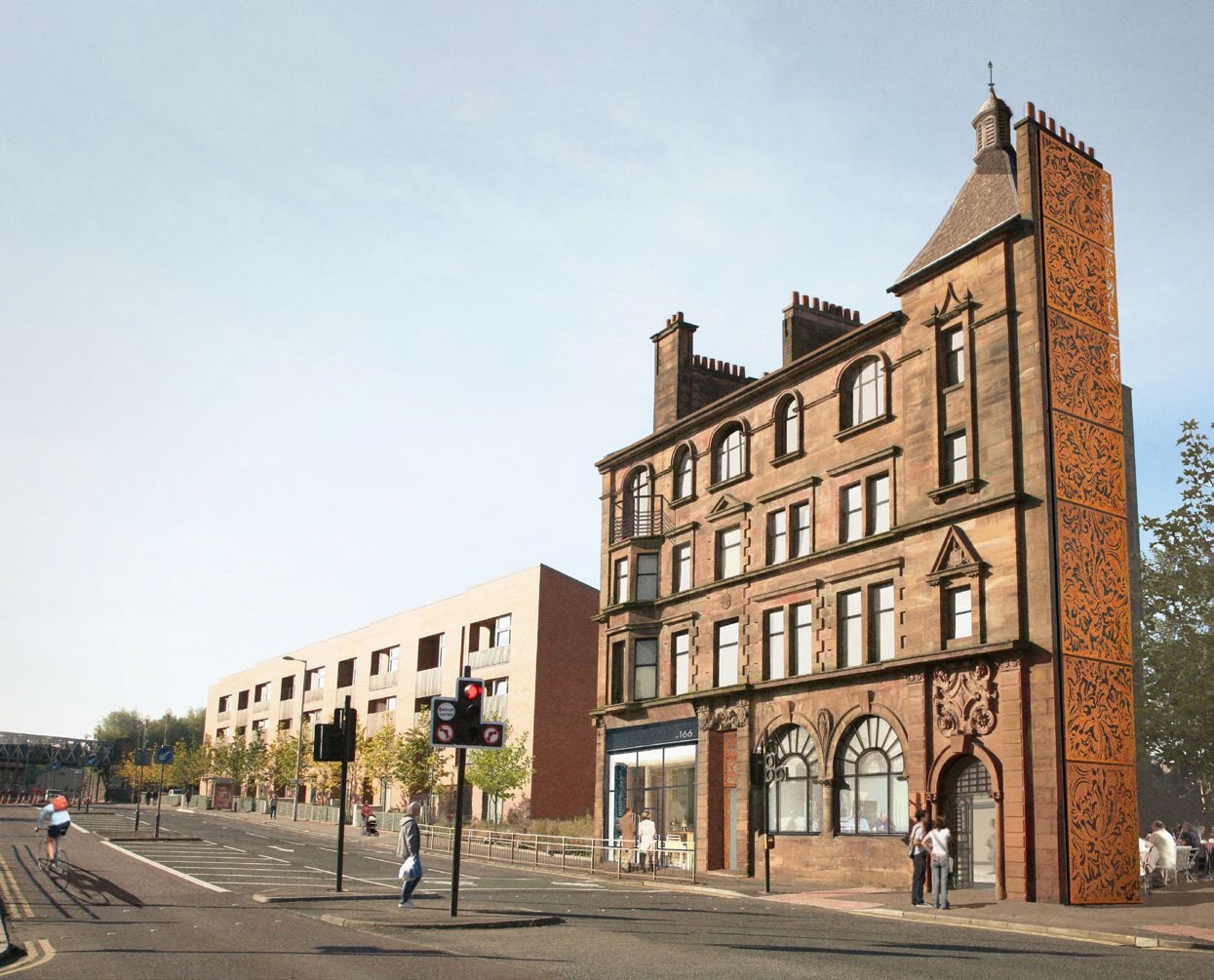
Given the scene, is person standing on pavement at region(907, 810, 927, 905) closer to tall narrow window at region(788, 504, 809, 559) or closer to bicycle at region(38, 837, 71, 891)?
tall narrow window at region(788, 504, 809, 559)

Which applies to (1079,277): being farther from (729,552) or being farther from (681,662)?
(681,662)

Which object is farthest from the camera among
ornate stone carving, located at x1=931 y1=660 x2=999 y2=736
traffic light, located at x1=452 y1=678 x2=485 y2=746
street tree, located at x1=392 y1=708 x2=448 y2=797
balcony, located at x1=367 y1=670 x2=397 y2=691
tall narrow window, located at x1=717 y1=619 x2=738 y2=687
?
Answer: balcony, located at x1=367 y1=670 x2=397 y2=691

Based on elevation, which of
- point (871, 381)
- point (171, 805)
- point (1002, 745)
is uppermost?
point (871, 381)

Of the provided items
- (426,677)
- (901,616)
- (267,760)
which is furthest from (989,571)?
(267,760)

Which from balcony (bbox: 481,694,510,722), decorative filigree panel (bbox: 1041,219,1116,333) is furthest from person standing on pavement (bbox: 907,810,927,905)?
balcony (bbox: 481,694,510,722)

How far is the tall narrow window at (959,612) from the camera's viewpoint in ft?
98.9


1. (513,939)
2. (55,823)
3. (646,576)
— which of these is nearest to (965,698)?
(513,939)

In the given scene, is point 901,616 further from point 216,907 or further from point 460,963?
point 460,963

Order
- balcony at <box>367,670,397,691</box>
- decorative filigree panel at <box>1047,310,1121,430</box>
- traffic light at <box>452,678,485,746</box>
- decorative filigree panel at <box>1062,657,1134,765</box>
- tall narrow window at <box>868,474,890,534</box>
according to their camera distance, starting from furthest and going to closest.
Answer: balcony at <box>367,670,397,691</box>
tall narrow window at <box>868,474,890,534</box>
decorative filigree panel at <box>1047,310,1121,430</box>
decorative filigree panel at <box>1062,657,1134,765</box>
traffic light at <box>452,678,485,746</box>

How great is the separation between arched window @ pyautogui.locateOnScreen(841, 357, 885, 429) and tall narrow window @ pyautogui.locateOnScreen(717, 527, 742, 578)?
600 cm

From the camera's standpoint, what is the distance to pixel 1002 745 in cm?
2808

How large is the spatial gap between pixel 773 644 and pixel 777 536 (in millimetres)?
3318

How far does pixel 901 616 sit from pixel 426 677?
44954 mm

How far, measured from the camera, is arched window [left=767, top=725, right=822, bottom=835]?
34969 millimetres
